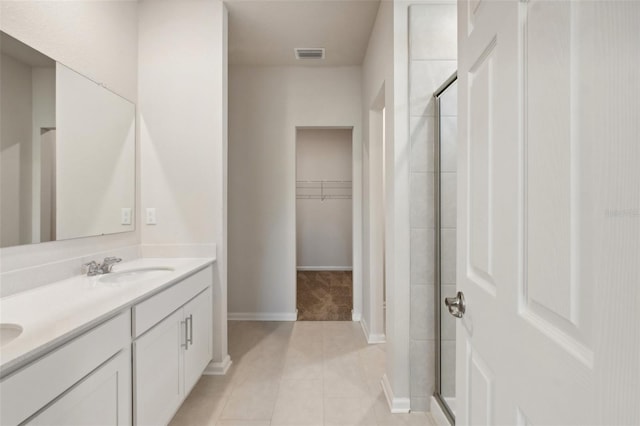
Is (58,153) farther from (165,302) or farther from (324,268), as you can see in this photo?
(324,268)

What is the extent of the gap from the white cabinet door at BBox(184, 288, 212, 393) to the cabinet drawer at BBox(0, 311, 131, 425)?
2.10 ft

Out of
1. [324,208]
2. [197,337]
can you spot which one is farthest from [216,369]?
[324,208]

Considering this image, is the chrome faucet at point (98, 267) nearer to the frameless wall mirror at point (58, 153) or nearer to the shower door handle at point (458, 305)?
the frameless wall mirror at point (58, 153)

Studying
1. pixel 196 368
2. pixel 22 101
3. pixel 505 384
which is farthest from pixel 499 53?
pixel 196 368

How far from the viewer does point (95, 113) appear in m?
1.92

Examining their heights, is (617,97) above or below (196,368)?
above

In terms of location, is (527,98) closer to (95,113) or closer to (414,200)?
(414,200)

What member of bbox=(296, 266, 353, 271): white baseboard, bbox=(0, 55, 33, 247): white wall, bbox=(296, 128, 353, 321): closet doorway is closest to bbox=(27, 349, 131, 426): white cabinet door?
bbox=(0, 55, 33, 247): white wall

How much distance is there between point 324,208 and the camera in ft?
20.4

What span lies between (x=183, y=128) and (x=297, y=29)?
134cm

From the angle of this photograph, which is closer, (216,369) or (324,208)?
(216,369)

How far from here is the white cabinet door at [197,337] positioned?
183 cm

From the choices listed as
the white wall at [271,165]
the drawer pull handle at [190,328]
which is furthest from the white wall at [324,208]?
the drawer pull handle at [190,328]

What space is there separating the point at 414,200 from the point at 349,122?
178 centimetres
